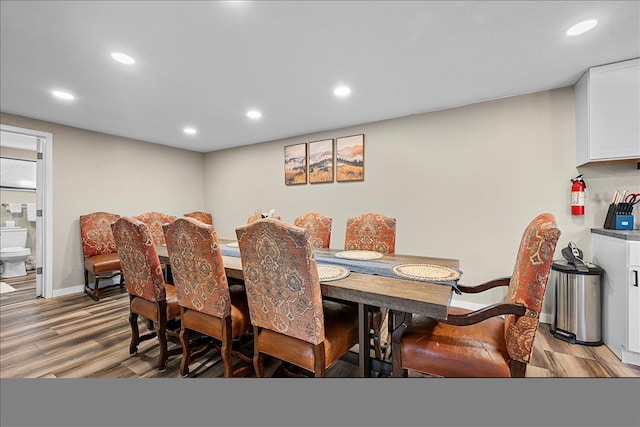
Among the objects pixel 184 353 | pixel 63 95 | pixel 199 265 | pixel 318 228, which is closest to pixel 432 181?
pixel 318 228

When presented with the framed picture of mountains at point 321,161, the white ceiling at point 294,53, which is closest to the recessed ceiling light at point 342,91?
the white ceiling at point 294,53

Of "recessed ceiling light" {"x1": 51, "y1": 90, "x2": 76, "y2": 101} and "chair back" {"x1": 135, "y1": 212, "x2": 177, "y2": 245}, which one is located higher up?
"recessed ceiling light" {"x1": 51, "y1": 90, "x2": 76, "y2": 101}

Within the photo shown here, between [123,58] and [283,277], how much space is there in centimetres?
211

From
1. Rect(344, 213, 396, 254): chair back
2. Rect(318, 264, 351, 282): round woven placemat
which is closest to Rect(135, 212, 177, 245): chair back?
Rect(344, 213, 396, 254): chair back

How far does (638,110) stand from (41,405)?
137 inches

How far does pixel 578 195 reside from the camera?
2.43 m

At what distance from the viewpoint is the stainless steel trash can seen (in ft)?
7.14

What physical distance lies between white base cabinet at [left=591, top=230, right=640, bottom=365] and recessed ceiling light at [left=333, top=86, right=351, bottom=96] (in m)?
2.48

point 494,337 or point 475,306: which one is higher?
point 494,337

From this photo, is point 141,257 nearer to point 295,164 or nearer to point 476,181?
point 295,164

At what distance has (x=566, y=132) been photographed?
2.54 metres

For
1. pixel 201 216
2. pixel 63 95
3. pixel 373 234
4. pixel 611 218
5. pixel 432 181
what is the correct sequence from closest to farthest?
pixel 611 218 < pixel 373 234 < pixel 63 95 < pixel 432 181 < pixel 201 216

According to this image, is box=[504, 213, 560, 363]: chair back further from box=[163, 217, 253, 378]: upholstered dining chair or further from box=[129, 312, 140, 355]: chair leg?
box=[129, 312, 140, 355]: chair leg

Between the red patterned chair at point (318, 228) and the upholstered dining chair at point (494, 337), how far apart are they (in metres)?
1.58
